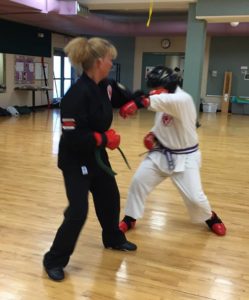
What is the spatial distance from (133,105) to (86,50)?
47 cm

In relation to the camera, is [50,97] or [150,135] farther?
[50,97]

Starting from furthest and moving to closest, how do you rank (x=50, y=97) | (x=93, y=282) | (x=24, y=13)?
(x=50, y=97) → (x=24, y=13) → (x=93, y=282)

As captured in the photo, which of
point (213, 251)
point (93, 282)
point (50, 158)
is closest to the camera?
point (93, 282)

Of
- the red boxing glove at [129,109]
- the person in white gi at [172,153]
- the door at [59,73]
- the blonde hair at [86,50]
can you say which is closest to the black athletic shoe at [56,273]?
the person in white gi at [172,153]

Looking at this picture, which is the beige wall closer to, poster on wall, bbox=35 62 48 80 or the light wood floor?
poster on wall, bbox=35 62 48 80

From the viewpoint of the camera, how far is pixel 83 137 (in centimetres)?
192

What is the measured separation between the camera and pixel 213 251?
2564mm

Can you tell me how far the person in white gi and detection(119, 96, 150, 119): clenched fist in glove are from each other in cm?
10

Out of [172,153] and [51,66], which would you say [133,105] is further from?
[51,66]

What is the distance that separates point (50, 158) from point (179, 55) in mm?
9373

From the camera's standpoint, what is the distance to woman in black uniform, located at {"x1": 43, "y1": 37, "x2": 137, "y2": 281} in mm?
1919

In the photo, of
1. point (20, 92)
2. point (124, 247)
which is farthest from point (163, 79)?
point (20, 92)

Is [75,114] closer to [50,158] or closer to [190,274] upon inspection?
[190,274]

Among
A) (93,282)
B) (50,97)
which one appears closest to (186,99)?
(93,282)
